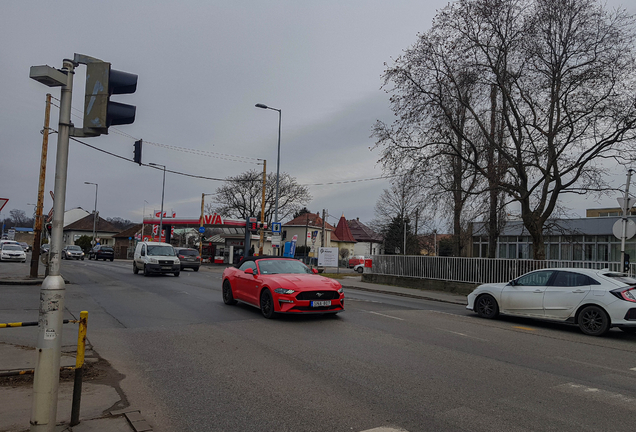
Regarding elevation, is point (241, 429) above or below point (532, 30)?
below

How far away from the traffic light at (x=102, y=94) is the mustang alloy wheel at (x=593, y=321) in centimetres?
1041

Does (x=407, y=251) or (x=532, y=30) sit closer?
(x=532, y=30)

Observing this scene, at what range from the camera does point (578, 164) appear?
2098cm

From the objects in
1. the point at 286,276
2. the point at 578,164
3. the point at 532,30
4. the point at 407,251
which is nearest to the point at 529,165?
the point at 578,164

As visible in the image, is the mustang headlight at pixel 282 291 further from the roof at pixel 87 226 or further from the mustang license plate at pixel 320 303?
the roof at pixel 87 226

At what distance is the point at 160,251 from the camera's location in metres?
26.4

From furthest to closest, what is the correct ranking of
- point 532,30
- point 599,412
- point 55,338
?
point 532,30 < point 599,412 < point 55,338

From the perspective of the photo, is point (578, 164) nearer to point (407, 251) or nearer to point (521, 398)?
point (521, 398)

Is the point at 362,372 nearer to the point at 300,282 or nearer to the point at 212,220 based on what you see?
the point at 300,282

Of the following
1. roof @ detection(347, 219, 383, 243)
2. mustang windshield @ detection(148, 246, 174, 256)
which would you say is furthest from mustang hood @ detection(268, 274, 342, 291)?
roof @ detection(347, 219, 383, 243)

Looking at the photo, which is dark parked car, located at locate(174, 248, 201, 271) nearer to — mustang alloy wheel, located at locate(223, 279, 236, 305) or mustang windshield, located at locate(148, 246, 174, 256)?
mustang windshield, located at locate(148, 246, 174, 256)

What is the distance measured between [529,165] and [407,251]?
1610 inches

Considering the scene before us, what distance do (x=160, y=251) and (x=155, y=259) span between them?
974 millimetres

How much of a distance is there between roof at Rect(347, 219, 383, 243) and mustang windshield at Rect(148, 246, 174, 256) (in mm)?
64357
